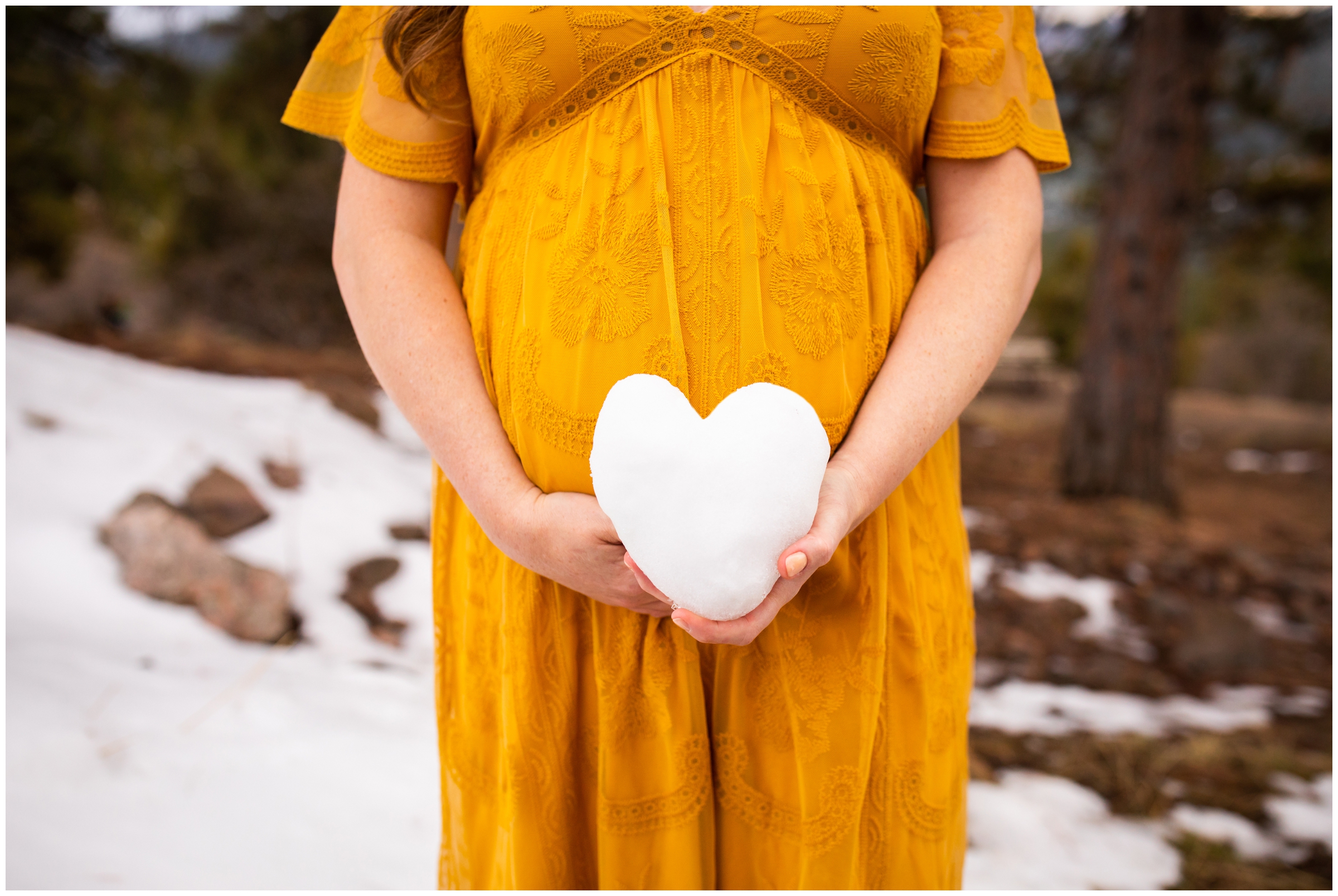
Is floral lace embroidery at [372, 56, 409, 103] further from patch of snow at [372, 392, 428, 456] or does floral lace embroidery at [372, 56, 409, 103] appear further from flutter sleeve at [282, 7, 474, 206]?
patch of snow at [372, 392, 428, 456]

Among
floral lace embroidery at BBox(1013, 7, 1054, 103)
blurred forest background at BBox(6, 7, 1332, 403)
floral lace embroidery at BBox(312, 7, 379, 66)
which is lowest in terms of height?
floral lace embroidery at BBox(1013, 7, 1054, 103)

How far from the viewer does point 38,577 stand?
6.79 ft

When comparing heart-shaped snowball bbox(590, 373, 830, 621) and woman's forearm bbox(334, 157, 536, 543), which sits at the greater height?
woman's forearm bbox(334, 157, 536, 543)

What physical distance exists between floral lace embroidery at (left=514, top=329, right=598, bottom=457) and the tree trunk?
167 inches

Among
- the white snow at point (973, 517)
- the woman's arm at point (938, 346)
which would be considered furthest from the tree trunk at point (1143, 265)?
the woman's arm at point (938, 346)

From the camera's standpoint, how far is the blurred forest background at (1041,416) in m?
2.09

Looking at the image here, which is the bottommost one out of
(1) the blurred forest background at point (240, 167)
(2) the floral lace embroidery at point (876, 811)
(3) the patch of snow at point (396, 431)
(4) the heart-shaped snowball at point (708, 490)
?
(2) the floral lace embroidery at point (876, 811)

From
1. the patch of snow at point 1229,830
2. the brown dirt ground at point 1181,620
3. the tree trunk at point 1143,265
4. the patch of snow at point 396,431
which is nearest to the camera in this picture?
the patch of snow at point 1229,830

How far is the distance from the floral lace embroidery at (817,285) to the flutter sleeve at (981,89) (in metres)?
0.19

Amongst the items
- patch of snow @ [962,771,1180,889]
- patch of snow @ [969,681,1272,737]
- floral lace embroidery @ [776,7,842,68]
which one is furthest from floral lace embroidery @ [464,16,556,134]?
patch of snow @ [969,681,1272,737]

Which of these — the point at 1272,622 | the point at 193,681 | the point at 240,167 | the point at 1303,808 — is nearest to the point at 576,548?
the point at 193,681

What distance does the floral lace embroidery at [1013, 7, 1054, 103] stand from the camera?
0.88 metres

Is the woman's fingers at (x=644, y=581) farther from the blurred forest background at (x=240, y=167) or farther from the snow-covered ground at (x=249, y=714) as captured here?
the blurred forest background at (x=240, y=167)

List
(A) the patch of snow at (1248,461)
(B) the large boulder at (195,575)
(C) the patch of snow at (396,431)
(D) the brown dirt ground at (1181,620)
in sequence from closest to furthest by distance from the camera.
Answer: (D) the brown dirt ground at (1181,620) → (B) the large boulder at (195,575) → (C) the patch of snow at (396,431) → (A) the patch of snow at (1248,461)
